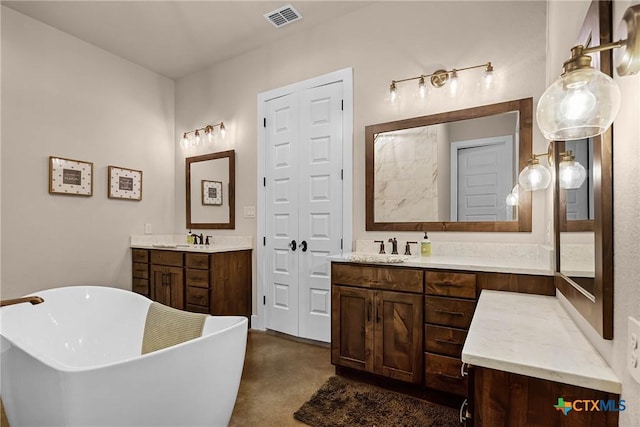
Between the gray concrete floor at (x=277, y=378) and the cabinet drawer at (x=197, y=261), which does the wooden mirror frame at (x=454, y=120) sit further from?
the cabinet drawer at (x=197, y=261)

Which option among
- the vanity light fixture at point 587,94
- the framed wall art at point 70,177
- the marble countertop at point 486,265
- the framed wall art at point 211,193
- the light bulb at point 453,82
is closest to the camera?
the vanity light fixture at point 587,94

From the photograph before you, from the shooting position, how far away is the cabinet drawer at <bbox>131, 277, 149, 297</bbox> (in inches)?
145

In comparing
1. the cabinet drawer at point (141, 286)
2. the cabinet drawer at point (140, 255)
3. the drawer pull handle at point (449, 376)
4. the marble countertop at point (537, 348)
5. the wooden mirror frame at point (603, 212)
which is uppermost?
the wooden mirror frame at point (603, 212)

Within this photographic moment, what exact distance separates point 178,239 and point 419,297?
3339 mm

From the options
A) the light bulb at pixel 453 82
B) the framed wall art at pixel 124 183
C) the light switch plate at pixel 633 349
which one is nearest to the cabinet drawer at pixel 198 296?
the framed wall art at pixel 124 183

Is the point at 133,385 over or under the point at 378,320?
over

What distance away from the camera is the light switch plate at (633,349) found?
637 mm

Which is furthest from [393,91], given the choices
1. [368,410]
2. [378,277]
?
[368,410]

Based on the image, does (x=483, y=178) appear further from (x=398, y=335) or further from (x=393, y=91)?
(x=398, y=335)

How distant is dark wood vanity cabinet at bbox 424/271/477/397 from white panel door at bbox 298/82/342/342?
45.5 inches

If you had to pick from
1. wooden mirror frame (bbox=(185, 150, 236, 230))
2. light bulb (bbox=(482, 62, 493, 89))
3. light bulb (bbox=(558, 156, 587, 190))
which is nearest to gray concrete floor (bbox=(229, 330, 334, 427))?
wooden mirror frame (bbox=(185, 150, 236, 230))

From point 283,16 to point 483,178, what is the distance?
90.9 inches

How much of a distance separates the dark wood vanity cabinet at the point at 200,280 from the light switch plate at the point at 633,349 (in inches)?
118

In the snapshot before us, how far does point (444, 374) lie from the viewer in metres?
1.93
